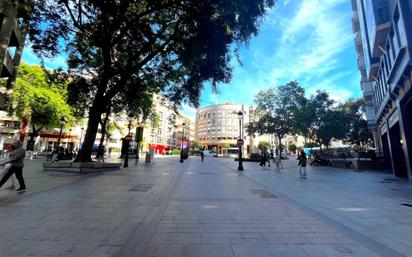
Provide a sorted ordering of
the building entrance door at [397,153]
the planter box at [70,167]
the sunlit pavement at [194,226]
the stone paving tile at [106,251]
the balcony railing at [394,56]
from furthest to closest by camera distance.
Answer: the building entrance door at [397,153], the planter box at [70,167], the balcony railing at [394,56], the sunlit pavement at [194,226], the stone paving tile at [106,251]

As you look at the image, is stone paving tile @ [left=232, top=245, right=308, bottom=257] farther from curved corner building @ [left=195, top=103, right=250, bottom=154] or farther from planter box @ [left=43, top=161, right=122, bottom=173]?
curved corner building @ [left=195, top=103, right=250, bottom=154]

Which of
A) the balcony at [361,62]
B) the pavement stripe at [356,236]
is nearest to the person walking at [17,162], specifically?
the pavement stripe at [356,236]

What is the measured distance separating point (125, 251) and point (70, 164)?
11.5 m

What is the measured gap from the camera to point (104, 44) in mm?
10578

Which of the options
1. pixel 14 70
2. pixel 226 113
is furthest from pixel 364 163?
pixel 226 113

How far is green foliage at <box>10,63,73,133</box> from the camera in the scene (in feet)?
78.9

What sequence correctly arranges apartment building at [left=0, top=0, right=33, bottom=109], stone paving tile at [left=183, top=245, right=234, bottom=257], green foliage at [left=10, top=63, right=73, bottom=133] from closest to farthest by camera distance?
stone paving tile at [left=183, top=245, right=234, bottom=257] < apartment building at [left=0, top=0, right=33, bottom=109] < green foliage at [left=10, top=63, right=73, bottom=133]

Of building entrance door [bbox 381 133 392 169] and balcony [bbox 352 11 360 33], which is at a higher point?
balcony [bbox 352 11 360 33]

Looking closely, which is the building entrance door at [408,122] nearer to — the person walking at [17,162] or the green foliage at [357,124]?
the person walking at [17,162]

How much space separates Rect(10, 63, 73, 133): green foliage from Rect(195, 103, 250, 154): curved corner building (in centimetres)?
7314

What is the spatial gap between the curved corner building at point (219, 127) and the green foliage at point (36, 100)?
7314cm

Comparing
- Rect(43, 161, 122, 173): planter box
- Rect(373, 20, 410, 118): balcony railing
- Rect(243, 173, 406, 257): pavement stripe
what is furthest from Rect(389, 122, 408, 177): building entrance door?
Rect(43, 161, 122, 173): planter box

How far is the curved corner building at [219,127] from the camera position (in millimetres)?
98188

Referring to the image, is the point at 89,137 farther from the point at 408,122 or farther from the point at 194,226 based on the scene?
the point at 408,122
